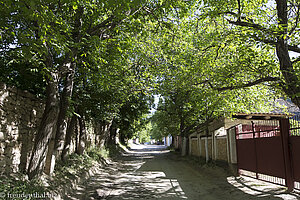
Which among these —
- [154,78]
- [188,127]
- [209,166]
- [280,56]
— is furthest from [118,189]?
[188,127]

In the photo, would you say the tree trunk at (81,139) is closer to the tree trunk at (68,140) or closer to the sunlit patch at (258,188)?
the tree trunk at (68,140)

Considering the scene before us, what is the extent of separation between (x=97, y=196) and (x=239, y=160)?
246 inches

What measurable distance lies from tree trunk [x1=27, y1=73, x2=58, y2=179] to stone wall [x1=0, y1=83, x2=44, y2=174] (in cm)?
65

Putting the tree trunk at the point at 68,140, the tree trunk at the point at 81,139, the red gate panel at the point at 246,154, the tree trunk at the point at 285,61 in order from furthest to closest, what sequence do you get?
the tree trunk at the point at 81,139, the tree trunk at the point at 68,140, the red gate panel at the point at 246,154, the tree trunk at the point at 285,61

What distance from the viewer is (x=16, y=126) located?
701cm

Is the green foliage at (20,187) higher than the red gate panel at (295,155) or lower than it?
lower

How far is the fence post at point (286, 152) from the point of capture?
22.0 feet

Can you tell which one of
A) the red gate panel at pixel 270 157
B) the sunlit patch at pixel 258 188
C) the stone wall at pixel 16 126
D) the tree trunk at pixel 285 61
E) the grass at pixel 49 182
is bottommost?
the sunlit patch at pixel 258 188

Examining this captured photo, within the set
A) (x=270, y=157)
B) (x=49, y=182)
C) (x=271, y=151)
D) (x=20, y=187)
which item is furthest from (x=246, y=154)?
(x=20, y=187)

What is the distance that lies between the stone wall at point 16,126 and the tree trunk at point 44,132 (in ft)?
2.12

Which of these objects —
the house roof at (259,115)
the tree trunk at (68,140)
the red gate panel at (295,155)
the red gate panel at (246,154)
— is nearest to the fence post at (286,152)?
the red gate panel at (295,155)

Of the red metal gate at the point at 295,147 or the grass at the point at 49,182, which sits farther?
the red metal gate at the point at 295,147

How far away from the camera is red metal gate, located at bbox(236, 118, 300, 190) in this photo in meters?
6.68

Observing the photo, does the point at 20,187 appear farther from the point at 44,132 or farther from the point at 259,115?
the point at 259,115
